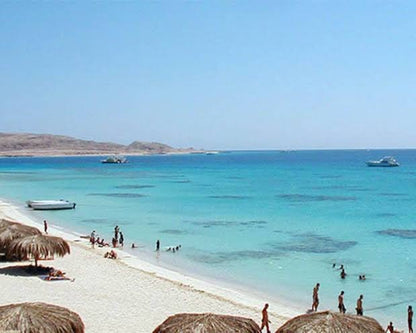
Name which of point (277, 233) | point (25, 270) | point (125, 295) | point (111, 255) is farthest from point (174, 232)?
point (125, 295)

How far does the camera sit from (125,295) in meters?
16.9

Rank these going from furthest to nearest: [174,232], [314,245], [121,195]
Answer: [121,195] → [174,232] → [314,245]

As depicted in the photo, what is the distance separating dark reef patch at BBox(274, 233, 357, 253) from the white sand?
824cm

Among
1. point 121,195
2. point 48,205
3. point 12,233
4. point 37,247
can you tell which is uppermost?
point 12,233

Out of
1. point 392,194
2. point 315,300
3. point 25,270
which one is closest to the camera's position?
point 315,300

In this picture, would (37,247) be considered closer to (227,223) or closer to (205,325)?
(205,325)

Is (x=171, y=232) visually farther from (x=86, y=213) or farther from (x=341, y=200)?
(x=341, y=200)

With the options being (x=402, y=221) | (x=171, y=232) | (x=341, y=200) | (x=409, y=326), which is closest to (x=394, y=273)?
(x=409, y=326)

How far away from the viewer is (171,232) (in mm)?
32625

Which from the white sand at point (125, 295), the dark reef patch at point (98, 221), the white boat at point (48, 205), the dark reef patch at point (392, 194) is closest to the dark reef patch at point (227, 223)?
the dark reef patch at point (98, 221)

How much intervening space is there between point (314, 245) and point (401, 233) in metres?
→ 7.73

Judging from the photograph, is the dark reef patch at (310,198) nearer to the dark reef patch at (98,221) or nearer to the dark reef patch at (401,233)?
the dark reef patch at (401,233)

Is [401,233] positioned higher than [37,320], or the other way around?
[37,320]

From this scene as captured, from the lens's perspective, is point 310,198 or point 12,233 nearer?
point 12,233
